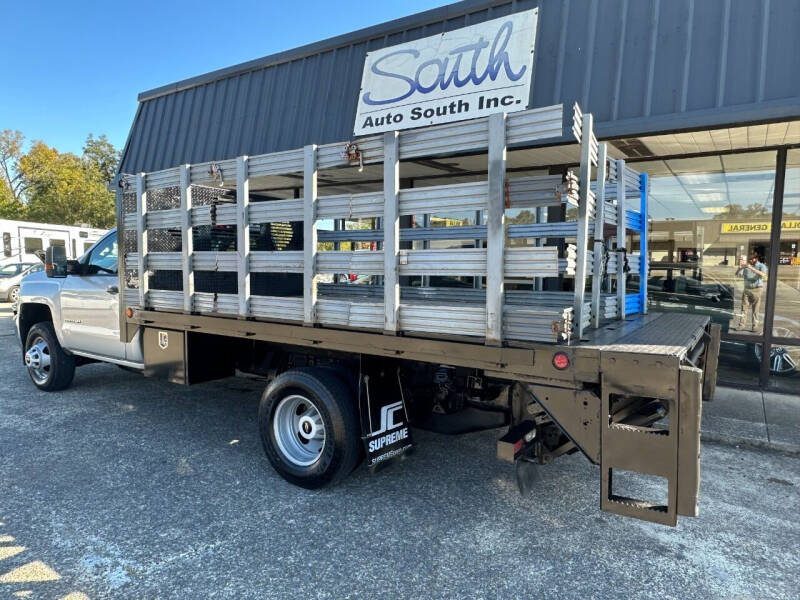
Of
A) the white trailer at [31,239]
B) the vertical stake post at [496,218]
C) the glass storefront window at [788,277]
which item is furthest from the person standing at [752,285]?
the white trailer at [31,239]

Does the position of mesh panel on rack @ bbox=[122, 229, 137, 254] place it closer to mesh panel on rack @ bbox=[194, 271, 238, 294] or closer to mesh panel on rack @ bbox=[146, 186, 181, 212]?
mesh panel on rack @ bbox=[146, 186, 181, 212]

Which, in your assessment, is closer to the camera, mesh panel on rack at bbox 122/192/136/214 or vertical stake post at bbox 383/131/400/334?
vertical stake post at bbox 383/131/400/334

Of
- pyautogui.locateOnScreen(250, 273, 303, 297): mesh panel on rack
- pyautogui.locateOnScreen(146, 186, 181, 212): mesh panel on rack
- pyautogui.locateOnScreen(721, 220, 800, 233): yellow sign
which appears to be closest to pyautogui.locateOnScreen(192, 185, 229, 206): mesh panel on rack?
pyautogui.locateOnScreen(146, 186, 181, 212): mesh panel on rack

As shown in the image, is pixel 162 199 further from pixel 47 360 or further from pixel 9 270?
pixel 9 270

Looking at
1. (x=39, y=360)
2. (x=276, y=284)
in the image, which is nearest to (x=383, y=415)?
(x=276, y=284)

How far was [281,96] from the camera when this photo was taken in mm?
8078

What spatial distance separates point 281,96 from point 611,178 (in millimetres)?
5622

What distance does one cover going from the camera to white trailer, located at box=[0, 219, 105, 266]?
59.0 ft

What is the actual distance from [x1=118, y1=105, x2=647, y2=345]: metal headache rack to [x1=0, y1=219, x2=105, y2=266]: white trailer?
16.0 meters

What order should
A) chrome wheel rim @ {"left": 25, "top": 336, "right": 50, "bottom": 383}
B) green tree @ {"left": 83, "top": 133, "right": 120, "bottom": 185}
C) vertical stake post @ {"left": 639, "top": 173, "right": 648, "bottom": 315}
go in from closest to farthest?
1. vertical stake post @ {"left": 639, "top": 173, "right": 648, "bottom": 315}
2. chrome wheel rim @ {"left": 25, "top": 336, "right": 50, "bottom": 383}
3. green tree @ {"left": 83, "top": 133, "right": 120, "bottom": 185}

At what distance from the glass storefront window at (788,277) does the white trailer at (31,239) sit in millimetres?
19106

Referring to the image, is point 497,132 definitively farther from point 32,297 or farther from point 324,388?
point 32,297

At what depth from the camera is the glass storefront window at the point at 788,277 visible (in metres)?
6.50

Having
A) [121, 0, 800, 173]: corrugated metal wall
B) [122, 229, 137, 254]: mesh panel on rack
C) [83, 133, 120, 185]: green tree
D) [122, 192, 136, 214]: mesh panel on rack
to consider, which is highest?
[83, 133, 120, 185]: green tree
